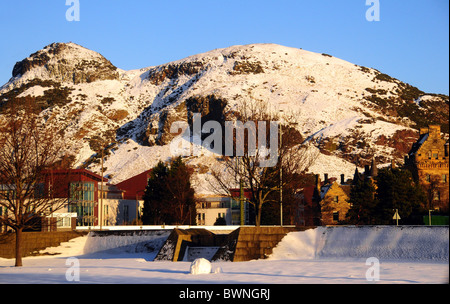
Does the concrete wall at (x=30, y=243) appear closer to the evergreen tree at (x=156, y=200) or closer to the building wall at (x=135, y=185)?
the evergreen tree at (x=156, y=200)

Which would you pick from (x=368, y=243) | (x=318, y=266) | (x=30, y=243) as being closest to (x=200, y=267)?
(x=318, y=266)

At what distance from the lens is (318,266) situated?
25734 millimetres

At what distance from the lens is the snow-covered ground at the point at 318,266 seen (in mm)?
21266

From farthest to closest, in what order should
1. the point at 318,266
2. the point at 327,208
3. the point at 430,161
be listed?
the point at 327,208
the point at 430,161
the point at 318,266

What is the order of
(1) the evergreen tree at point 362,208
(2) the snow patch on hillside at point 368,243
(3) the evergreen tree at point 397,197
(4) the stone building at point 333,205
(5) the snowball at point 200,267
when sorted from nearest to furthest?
1. (5) the snowball at point 200,267
2. (2) the snow patch on hillside at point 368,243
3. (3) the evergreen tree at point 397,197
4. (1) the evergreen tree at point 362,208
5. (4) the stone building at point 333,205

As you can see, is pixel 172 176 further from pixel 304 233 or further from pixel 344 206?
pixel 304 233

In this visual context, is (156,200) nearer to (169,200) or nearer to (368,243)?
(169,200)

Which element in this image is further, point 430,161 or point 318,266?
point 430,161

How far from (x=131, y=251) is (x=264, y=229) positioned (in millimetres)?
10993

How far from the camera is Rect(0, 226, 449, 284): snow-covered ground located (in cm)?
2127

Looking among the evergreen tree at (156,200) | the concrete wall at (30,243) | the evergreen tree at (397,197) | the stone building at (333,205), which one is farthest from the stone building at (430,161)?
the concrete wall at (30,243)

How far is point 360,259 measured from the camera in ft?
93.7

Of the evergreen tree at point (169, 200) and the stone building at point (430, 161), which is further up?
the stone building at point (430, 161)
